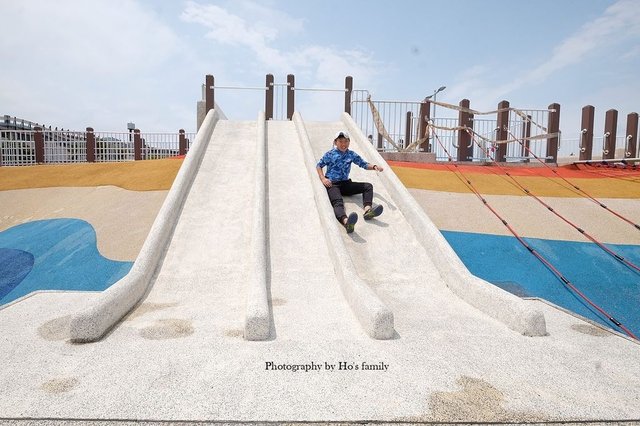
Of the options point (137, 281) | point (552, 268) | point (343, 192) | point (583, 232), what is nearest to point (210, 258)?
point (137, 281)

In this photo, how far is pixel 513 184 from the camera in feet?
29.7

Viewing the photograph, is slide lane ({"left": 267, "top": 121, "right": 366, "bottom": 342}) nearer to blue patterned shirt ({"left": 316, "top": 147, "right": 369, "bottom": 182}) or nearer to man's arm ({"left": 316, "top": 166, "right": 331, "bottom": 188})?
man's arm ({"left": 316, "top": 166, "right": 331, "bottom": 188})

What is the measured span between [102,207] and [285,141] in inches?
172

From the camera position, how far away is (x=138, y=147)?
54.1ft

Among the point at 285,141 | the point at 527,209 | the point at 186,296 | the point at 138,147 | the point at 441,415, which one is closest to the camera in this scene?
the point at 441,415

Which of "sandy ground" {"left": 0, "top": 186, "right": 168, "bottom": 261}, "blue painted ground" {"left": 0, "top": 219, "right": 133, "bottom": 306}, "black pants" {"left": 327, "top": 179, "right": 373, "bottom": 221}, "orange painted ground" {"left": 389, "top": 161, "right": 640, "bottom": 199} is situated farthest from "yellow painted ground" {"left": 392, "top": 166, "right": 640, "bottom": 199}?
"blue painted ground" {"left": 0, "top": 219, "right": 133, "bottom": 306}

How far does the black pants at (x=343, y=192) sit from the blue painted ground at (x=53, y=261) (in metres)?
3.19

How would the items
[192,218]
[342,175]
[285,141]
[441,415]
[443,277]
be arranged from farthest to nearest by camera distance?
[285,141], [342,175], [192,218], [443,277], [441,415]

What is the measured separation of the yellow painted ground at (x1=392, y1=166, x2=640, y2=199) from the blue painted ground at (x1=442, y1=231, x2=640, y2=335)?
2.19 metres

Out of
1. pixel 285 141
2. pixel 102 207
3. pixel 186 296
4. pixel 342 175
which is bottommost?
pixel 186 296

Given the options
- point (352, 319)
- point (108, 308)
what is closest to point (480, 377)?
point (352, 319)

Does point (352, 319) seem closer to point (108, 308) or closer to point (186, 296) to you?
point (186, 296)

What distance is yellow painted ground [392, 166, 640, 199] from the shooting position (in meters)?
8.51

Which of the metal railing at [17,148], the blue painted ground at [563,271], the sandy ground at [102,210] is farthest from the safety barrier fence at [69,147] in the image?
the blue painted ground at [563,271]
